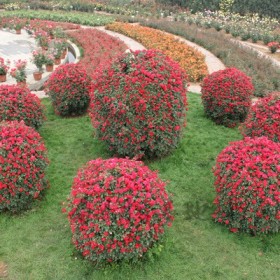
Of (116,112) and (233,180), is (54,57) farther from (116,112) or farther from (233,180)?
(233,180)

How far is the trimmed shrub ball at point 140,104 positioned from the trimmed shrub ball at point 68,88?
1.78 m

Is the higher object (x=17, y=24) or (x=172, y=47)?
(x=172, y=47)

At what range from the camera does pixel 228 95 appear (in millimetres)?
8336

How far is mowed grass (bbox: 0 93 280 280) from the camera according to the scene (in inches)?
192

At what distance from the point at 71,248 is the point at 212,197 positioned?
2.38m

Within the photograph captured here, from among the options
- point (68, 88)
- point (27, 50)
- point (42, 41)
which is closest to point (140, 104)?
point (68, 88)

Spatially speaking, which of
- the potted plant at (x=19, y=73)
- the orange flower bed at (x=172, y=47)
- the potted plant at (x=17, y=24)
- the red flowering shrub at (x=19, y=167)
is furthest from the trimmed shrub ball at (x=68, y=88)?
the potted plant at (x=17, y=24)

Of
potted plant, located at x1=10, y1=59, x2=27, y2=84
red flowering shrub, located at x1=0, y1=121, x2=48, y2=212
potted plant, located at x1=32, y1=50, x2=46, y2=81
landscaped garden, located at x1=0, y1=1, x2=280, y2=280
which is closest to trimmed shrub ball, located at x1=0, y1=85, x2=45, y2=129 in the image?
landscaped garden, located at x1=0, y1=1, x2=280, y2=280

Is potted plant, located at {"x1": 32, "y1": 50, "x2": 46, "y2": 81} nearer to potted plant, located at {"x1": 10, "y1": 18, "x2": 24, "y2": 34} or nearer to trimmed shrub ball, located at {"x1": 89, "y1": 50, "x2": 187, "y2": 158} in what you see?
trimmed shrub ball, located at {"x1": 89, "y1": 50, "x2": 187, "y2": 158}

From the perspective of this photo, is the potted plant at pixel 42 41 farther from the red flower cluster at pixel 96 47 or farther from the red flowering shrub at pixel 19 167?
the red flowering shrub at pixel 19 167

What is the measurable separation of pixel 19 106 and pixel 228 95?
421 cm

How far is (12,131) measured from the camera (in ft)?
19.2

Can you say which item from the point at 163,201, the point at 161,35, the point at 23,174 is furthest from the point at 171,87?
the point at 161,35

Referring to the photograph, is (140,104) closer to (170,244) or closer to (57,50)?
(170,244)
